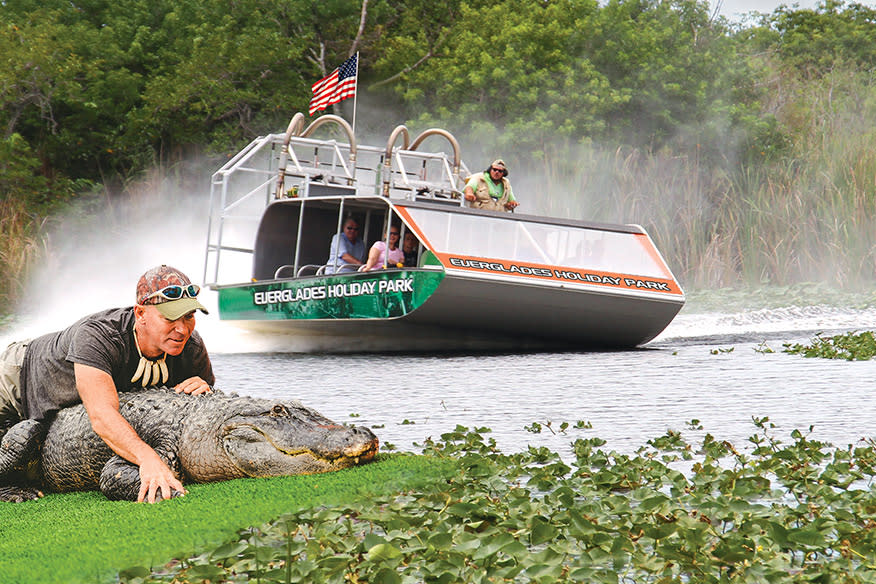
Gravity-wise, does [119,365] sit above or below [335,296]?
below

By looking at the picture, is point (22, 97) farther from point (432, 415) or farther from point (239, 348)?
point (432, 415)

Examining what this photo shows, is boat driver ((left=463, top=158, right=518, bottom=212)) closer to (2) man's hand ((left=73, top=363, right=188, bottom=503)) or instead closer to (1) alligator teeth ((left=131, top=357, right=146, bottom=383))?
(1) alligator teeth ((left=131, top=357, right=146, bottom=383))

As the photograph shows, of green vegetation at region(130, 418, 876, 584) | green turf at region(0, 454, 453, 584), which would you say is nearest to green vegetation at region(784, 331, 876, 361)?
green vegetation at region(130, 418, 876, 584)

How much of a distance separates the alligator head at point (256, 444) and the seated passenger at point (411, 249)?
7992 millimetres

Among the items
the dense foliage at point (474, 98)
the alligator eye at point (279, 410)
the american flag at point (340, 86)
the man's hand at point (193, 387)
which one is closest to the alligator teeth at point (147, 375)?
the man's hand at point (193, 387)

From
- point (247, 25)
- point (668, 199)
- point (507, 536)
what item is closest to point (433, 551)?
point (507, 536)

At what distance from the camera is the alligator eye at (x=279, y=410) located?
561 cm

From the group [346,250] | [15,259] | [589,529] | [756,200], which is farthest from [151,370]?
[756,200]

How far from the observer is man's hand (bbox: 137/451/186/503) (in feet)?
17.3

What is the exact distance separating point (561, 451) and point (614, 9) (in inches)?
993

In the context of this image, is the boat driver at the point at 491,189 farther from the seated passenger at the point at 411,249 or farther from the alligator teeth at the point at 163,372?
the alligator teeth at the point at 163,372

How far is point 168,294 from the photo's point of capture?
5363mm

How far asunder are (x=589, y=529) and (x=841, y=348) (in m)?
9.32

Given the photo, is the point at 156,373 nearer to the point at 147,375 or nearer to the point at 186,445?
the point at 147,375
